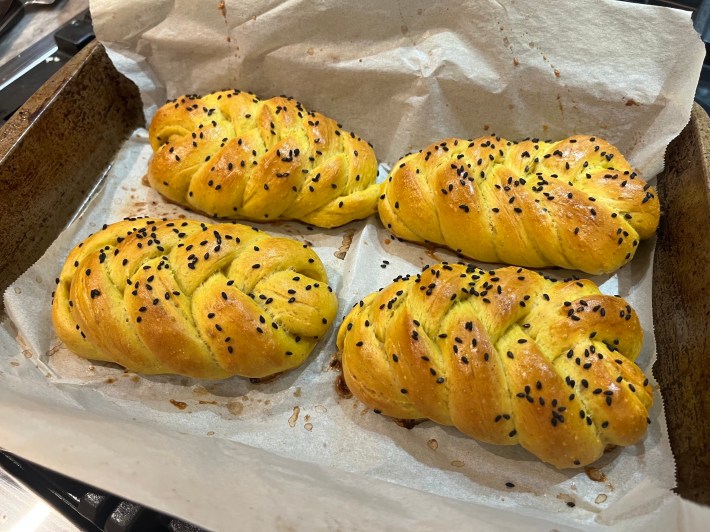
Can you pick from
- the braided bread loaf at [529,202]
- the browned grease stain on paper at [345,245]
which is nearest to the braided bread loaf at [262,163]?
the browned grease stain on paper at [345,245]

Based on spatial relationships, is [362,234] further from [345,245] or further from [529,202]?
[529,202]

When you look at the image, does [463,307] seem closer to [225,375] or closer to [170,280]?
[225,375]

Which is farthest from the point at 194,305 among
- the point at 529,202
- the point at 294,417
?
the point at 529,202

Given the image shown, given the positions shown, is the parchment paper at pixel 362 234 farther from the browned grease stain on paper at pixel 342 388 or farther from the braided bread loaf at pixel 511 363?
the braided bread loaf at pixel 511 363

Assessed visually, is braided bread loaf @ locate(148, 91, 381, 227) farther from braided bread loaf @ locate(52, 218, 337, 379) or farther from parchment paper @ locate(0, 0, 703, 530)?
braided bread loaf @ locate(52, 218, 337, 379)

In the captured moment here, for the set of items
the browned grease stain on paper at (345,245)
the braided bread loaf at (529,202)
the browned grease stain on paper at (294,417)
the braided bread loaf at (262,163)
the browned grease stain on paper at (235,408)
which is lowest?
the browned grease stain on paper at (294,417)
